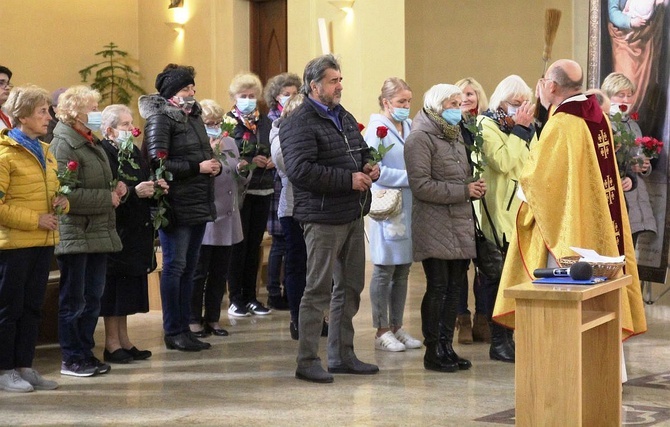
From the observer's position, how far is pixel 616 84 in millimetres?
8016

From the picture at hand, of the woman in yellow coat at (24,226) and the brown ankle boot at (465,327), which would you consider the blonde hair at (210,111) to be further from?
the brown ankle boot at (465,327)

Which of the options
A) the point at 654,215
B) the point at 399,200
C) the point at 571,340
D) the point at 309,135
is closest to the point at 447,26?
the point at 654,215

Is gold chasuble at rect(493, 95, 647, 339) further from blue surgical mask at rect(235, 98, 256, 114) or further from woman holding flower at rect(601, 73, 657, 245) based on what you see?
blue surgical mask at rect(235, 98, 256, 114)

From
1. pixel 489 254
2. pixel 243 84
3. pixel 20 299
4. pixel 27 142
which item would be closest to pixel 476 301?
pixel 489 254

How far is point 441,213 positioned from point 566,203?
1206 millimetres

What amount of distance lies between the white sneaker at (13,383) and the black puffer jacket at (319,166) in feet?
5.36

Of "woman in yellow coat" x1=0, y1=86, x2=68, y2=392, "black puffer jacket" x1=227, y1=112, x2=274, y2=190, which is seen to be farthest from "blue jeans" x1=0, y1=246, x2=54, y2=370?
"black puffer jacket" x1=227, y1=112, x2=274, y2=190

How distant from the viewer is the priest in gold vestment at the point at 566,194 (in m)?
5.16

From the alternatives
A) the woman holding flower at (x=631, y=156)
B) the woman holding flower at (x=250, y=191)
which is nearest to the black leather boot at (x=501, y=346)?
the woman holding flower at (x=631, y=156)

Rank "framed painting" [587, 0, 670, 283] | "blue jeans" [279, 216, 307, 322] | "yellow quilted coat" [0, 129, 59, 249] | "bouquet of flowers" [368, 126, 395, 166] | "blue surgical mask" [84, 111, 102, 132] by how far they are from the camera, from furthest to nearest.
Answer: "framed painting" [587, 0, 670, 283], "blue jeans" [279, 216, 307, 322], "blue surgical mask" [84, 111, 102, 132], "bouquet of flowers" [368, 126, 395, 166], "yellow quilted coat" [0, 129, 59, 249]

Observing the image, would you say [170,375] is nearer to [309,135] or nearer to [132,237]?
[132,237]

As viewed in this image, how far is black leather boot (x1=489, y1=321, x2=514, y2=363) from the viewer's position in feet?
21.4

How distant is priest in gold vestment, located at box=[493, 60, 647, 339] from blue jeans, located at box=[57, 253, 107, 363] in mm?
2234

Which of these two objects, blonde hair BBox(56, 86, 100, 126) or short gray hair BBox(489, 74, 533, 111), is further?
short gray hair BBox(489, 74, 533, 111)
